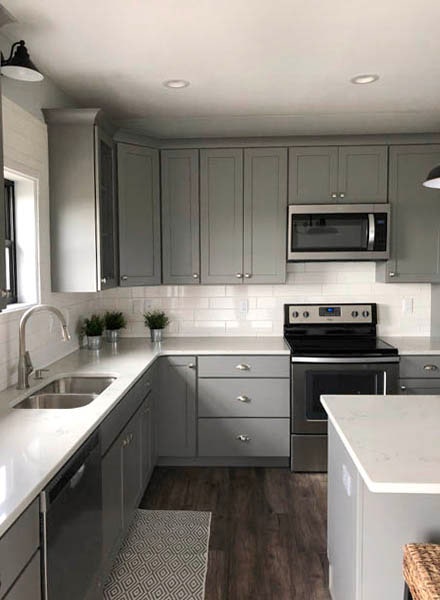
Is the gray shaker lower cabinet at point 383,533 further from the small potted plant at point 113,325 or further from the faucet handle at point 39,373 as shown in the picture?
the small potted plant at point 113,325

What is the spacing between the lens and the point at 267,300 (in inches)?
166

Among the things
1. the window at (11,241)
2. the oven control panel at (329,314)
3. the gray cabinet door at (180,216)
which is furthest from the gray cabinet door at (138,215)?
the oven control panel at (329,314)

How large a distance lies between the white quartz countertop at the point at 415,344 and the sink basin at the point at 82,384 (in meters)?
2.06

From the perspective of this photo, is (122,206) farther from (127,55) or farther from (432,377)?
(432,377)

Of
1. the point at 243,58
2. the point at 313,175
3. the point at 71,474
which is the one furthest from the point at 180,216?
the point at 71,474

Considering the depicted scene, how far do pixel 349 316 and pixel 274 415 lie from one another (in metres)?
1.08

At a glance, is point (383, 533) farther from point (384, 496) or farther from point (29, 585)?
point (29, 585)

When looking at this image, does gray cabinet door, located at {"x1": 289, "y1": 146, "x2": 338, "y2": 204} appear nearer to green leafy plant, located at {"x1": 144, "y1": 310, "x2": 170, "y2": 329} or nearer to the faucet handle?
green leafy plant, located at {"x1": 144, "y1": 310, "x2": 170, "y2": 329}

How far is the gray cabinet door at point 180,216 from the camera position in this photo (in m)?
3.88

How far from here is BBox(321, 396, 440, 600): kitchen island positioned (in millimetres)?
1468

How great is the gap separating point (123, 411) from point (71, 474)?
78 centimetres

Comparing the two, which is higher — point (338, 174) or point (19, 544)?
point (338, 174)

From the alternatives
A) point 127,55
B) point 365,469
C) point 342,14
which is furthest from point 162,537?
point 342,14

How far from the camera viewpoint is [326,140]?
3.81m
